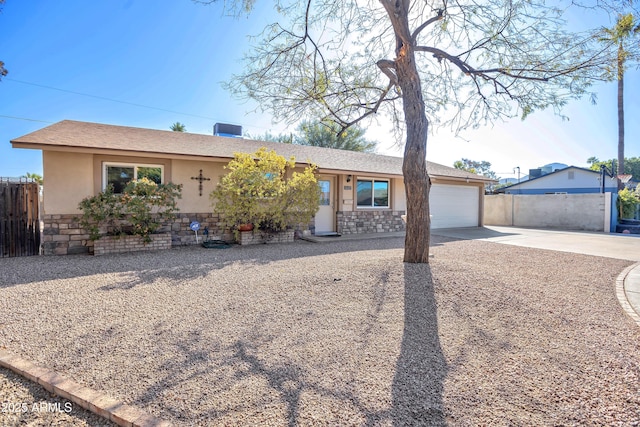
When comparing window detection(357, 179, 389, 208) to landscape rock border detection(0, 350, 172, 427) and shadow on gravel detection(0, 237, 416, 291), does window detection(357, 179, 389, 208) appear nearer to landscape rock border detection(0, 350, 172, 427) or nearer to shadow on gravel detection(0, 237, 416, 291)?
shadow on gravel detection(0, 237, 416, 291)

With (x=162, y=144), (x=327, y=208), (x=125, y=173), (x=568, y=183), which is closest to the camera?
(x=125, y=173)

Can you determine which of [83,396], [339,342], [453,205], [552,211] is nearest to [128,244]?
[83,396]

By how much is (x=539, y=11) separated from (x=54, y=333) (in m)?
9.24


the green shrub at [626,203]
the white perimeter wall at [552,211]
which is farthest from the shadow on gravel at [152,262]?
the green shrub at [626,203]

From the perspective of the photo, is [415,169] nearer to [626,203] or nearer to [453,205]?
[453,205]

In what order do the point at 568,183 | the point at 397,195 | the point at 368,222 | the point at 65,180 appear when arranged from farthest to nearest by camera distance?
the point at 568,183 < the point at 397,195 < the point at 368,222 < the point at 65,180

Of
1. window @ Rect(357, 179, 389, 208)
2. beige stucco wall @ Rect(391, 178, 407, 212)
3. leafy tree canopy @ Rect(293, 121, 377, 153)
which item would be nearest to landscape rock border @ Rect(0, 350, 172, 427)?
window @ Rect(357, 179, 389, 208)

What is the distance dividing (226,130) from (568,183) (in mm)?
28573

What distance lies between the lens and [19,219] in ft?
25.0

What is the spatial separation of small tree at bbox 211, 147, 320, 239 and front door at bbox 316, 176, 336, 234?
5.69 feet

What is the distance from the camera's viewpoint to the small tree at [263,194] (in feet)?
29.5

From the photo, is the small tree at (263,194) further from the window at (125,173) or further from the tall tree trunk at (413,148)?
the tall tree trunk at (413,148)

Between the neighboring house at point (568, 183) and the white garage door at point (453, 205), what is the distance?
52.1 feet

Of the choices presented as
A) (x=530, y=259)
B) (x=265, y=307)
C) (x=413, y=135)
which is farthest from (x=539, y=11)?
(x=265, y=307)
